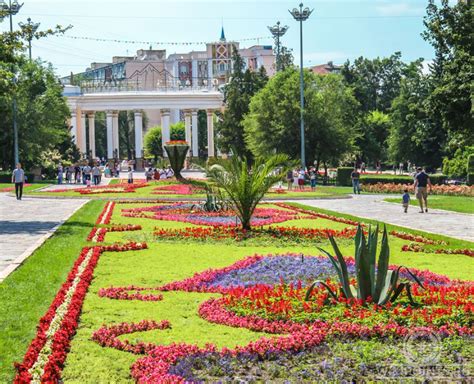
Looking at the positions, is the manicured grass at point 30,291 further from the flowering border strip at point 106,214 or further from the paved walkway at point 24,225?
the flowering border strip at point 106,214

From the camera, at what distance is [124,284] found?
10.1m

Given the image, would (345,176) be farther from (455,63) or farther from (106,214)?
(106,214)

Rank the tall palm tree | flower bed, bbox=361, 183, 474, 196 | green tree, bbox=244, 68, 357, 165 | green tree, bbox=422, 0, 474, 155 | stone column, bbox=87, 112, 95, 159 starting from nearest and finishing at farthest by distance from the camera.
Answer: the tall palm tree, green tree, bbox=422, 0, 474, 155, flower bed, bbox=361, 183, 474, 196, green tree, bbox=244, 68, 357, 165, stone column, bbox=87, 112, 95, 159

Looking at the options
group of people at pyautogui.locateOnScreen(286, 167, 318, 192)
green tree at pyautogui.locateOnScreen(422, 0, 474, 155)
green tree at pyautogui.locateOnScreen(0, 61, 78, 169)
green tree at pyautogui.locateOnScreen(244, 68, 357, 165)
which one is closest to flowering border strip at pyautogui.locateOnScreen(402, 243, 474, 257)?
green tree at pyautogui.locateOnScreen(422, 0, 474, 155)

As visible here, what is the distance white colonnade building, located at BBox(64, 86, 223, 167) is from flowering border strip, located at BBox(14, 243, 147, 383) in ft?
224

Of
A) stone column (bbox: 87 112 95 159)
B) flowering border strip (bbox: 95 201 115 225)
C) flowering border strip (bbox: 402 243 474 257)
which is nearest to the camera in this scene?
flowering border strip (bbox: 402 243 474 257)

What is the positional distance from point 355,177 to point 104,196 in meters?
11.3

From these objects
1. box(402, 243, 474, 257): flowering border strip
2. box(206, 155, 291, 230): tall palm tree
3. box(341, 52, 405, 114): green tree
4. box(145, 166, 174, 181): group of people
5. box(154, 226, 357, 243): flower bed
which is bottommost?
box(402, 243, 474, 257): flowering border strip

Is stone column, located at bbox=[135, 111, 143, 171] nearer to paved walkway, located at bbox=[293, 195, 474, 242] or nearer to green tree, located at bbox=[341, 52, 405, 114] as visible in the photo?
green tree, located at bbox=[341, 52, 405, 114]

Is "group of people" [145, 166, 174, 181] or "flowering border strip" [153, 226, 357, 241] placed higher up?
"group of people" [145, 166, 174, 181]

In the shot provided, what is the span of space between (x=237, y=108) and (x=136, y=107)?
17.8 m

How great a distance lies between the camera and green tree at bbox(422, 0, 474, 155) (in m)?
27.6

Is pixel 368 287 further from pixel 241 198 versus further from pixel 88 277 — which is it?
pixel 241 198

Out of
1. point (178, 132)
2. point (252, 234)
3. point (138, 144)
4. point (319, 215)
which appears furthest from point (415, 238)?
point (178, 132)
